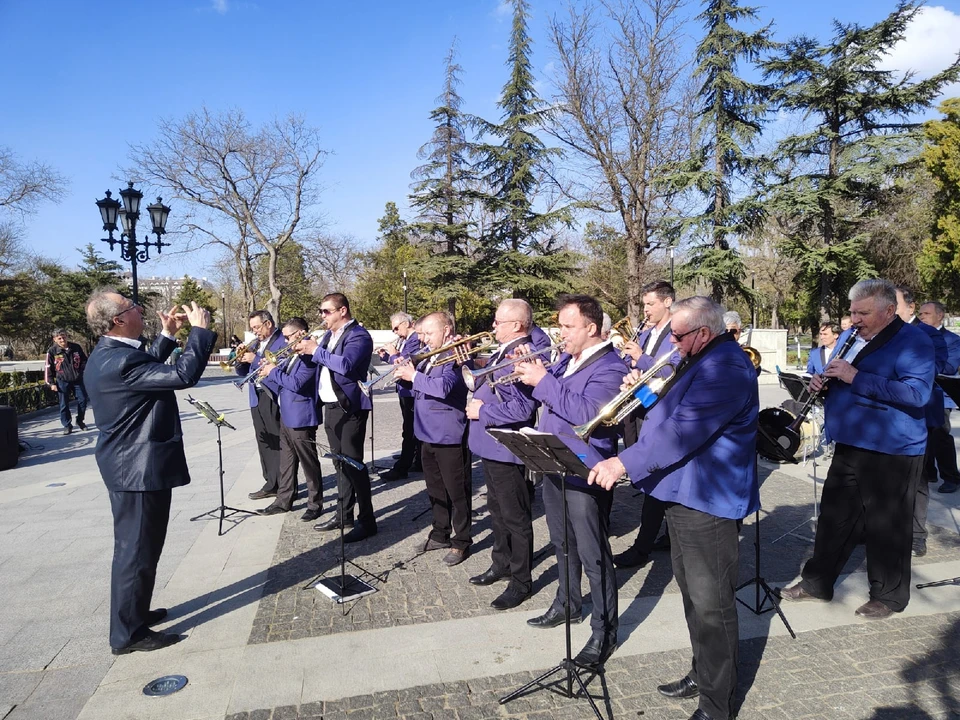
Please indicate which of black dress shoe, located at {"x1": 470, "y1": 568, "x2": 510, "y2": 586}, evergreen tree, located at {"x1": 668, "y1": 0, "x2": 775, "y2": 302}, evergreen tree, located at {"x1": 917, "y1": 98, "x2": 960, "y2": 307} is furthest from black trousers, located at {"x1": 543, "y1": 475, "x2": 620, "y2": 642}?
evergreen tree, located at {"x1": 917, "y1": 98, "x2": 960, "y2": 307}

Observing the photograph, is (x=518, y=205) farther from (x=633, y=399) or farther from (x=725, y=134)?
(x=633, y=399)

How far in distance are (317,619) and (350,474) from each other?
1.74 metres

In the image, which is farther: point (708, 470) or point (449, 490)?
point (449, 490)

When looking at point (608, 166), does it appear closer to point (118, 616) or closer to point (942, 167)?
point (942, 167)

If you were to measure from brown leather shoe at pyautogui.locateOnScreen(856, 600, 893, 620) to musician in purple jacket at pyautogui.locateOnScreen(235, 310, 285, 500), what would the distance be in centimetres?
625

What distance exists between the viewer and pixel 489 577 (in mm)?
5000

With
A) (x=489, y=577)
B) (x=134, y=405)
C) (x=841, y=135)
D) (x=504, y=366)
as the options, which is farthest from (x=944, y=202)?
(x=134, y=405)

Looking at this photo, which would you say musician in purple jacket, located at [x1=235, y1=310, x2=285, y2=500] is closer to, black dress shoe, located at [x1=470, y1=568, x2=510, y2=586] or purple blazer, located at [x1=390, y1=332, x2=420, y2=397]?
purple blazer, located at [x1=390, y1=332, x2=420, y2=397]

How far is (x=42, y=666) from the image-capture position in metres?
3.94

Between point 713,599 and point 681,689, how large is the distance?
705mm

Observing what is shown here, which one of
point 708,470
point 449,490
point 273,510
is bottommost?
point 273,510

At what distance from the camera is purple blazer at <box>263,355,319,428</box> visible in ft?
21.0

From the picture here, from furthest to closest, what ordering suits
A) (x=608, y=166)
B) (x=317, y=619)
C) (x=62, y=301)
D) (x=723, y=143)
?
(x=62, y=301), (x=723, y=143), (x=608, y=166), (x=317, y=619)

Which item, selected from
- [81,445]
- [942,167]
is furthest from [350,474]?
[942,167]
